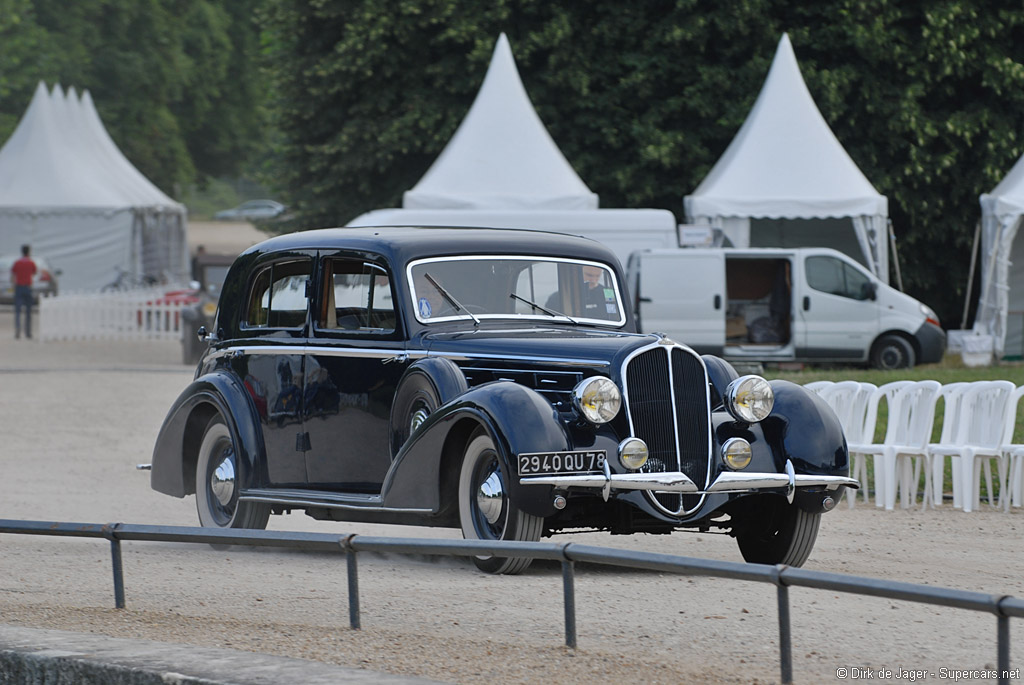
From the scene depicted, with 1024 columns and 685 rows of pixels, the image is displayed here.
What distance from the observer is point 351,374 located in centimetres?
916

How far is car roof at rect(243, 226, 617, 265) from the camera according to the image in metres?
9.30

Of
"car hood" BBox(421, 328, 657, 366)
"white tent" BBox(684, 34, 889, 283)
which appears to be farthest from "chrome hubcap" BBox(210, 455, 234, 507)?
"white tent" BBox(684, 34, 889, 283)

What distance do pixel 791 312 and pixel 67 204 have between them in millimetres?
24903

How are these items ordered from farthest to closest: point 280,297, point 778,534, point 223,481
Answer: point 223,481
point 280,297
point 778,534

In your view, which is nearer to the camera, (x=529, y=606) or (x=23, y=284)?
(x=529, y=606)

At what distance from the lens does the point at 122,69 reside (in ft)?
188

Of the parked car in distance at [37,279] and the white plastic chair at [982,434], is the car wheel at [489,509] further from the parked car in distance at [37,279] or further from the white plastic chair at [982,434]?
the parked car in distance at [37,279]

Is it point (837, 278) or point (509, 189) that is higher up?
point (509, 189)

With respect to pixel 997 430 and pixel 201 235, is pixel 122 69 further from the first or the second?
pixel 997 430

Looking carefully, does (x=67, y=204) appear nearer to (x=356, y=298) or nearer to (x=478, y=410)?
(x=356, y=298)

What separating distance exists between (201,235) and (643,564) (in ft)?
243

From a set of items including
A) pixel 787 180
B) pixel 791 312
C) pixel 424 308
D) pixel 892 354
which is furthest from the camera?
pixel 787 180

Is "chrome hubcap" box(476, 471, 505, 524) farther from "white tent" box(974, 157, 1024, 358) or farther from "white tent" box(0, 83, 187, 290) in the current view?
"white tent" box(0, 83, 187, 290)

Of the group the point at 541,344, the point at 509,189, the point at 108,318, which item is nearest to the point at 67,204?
the point at 108,318
